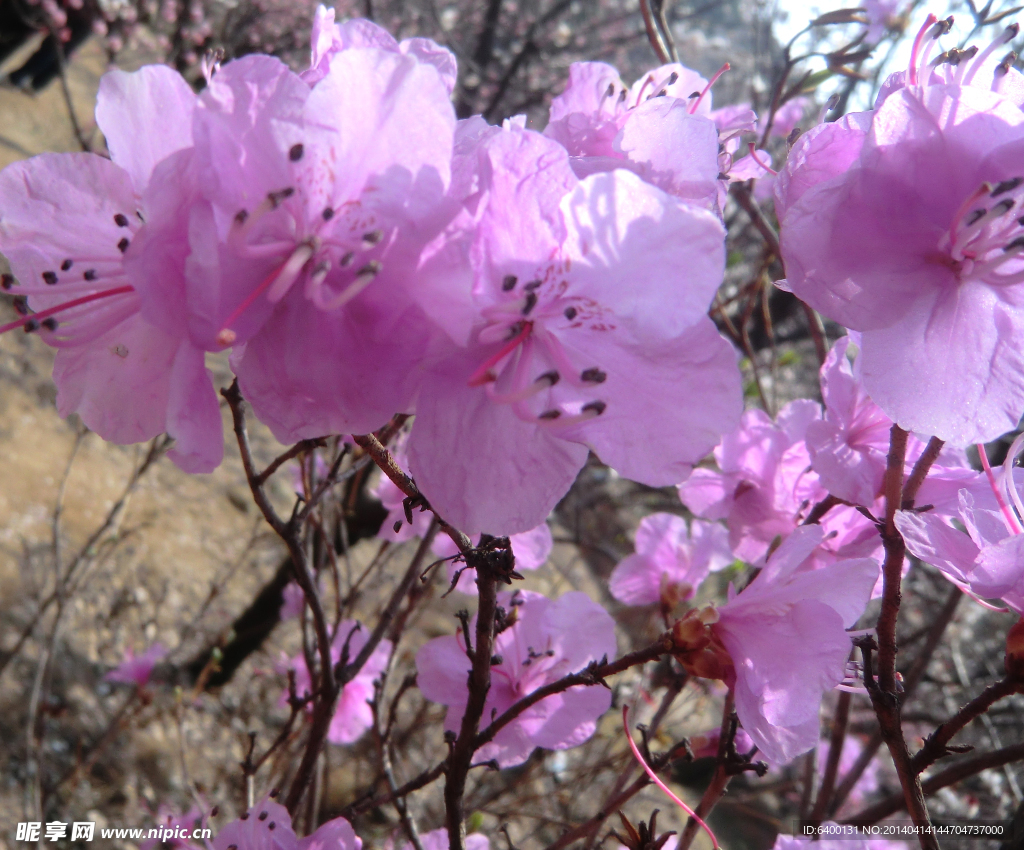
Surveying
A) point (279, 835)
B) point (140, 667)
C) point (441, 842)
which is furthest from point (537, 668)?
point (140, 667)

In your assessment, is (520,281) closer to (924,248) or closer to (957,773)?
(924,248)

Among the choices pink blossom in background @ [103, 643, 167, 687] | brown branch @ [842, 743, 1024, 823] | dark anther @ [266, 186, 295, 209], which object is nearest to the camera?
dark anther @ [266, 186, 295, 209]

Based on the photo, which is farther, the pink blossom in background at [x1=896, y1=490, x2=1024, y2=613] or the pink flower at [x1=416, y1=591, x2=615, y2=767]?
the pink flower at [x1=416, y1=591, x2=615, y2=767]

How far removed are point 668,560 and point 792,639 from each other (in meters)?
0.92

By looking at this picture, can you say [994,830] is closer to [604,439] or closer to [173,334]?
[604,439]

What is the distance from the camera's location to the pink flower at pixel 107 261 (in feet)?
1.83

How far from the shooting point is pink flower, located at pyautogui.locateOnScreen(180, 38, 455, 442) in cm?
51

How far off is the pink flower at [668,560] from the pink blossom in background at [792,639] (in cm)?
81

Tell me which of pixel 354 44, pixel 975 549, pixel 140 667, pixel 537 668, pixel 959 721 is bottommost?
pixel 959 721

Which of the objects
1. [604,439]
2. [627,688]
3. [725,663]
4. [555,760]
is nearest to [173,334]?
[604,439]

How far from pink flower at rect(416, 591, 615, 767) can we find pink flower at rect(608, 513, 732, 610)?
0.40 m

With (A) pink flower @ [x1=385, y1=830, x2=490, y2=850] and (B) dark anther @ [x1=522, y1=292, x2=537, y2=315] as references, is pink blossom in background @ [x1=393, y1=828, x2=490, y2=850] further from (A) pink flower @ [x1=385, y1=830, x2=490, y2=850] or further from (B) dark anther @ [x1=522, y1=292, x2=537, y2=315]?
(B) dark anther @ [x1=522, y1=292, x2=537, y2=315]

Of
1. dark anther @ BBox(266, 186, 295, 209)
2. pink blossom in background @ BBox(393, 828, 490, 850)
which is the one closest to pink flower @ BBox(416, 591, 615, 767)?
pink blossom in background @ BBox(393, 828, 490, 850)

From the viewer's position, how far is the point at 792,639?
68cm
